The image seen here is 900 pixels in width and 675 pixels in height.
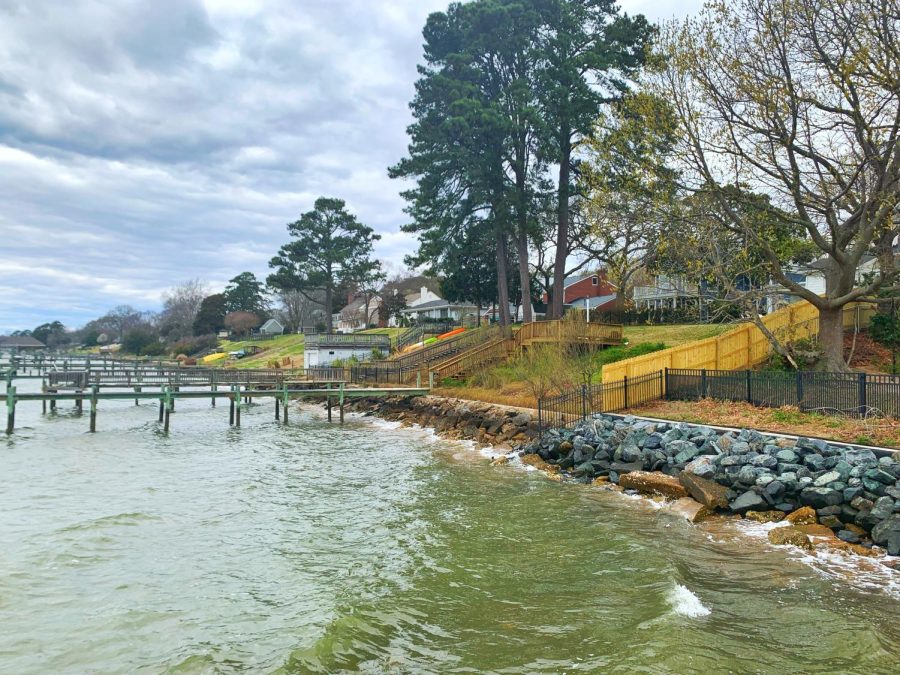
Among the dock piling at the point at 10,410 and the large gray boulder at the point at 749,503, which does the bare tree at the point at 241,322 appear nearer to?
the dock piling at the point at 10,410

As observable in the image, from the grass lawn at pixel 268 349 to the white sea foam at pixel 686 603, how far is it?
6177 cm

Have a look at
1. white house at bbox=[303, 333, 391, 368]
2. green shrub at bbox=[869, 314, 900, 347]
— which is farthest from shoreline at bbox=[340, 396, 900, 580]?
white house at bbox=[303, 333, 391, 368]

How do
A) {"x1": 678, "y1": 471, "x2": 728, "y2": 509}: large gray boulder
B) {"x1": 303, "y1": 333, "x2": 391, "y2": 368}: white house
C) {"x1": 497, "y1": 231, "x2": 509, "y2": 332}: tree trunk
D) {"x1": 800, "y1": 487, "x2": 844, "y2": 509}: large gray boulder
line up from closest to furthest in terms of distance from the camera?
{"x1": 800, "y1": 487, "x2": 844, "y2": 509}: large gray boulder, {"x1": 678, "y1": 471, "x2": 728, "y2": 509}: large gray boulder, {"x1": 497, "y1": 231, "x2": 509, "y2": 332}: tree trunk, {"x1": 303, "y1": 333, "x2": 391, "y2": 368}: white house

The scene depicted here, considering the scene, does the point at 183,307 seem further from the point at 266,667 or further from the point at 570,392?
the point at 266,667

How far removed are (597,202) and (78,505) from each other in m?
19.4

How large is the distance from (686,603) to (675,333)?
27.4 metres

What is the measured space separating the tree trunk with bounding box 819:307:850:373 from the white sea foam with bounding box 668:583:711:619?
1484 cm

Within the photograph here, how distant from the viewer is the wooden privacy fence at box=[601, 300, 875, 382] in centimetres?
2094

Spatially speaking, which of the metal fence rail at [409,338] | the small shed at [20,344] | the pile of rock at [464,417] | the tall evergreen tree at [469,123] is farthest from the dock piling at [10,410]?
the small shed at [20,344]

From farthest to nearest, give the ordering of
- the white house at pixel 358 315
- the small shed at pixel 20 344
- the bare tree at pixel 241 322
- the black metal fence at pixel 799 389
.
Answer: the small shed at pixel 20 344
the bare tree at pixel 241 322
the white house at pixel 358 315
the black metal fence at pixel 799 389

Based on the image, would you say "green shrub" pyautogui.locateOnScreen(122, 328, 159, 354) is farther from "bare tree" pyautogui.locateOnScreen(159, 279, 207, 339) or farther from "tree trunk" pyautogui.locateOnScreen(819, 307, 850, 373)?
"tree trunk" pyautogui.locateOnScreen(819, 307, 850, 373)

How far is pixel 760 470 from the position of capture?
12.4 metres

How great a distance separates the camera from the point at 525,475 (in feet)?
54.3

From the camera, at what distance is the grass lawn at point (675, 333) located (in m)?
30.2
